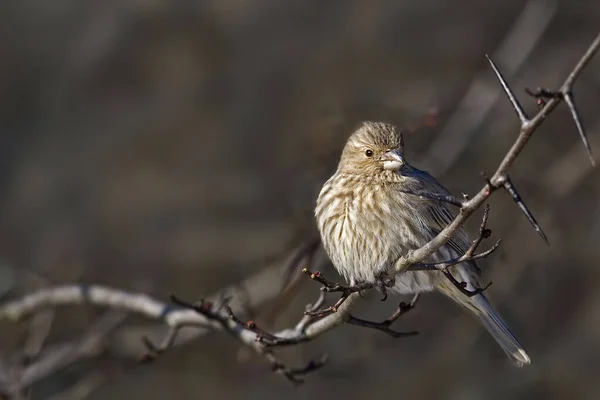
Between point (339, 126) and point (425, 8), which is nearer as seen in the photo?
point (339, 126)

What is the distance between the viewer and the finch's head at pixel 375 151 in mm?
6125

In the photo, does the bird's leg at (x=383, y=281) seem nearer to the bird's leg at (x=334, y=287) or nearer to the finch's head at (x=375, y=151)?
the bird's leg at (x=334, y=287)

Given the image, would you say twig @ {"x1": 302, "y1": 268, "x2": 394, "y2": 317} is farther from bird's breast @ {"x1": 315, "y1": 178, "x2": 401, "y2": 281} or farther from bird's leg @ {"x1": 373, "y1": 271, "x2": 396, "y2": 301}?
bird's breast @ {"x1": 315, "y1": 178, "x2": 401, "y2": 281}

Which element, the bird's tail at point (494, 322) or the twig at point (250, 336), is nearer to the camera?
the twig at point (250, 336)

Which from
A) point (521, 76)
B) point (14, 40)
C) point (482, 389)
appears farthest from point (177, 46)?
point (482, 389)

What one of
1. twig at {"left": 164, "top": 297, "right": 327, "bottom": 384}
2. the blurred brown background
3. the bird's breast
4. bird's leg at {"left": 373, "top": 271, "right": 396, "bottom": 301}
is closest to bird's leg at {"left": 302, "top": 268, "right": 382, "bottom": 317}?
bird's leg at {"left": 373, "top": 271, "right": 396, "bottom": 301}

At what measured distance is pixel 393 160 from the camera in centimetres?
609

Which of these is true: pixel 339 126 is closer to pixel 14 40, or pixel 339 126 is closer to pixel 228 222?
pixel 228 222

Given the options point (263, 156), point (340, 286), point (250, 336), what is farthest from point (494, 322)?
point (263, 156)

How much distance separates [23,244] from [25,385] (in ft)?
15.7

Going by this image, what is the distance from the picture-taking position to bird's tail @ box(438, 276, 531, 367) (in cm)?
624

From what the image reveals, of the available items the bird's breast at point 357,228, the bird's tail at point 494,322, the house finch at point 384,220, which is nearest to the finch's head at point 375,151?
the house finch at point 384,220

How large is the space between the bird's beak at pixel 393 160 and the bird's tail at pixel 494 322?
0.73 metres

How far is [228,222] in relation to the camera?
38.5ft
